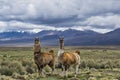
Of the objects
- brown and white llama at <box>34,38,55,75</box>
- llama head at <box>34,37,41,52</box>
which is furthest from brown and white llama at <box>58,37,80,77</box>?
brown and white llama at <box>34,38,55,75</box>

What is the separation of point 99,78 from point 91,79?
1345 mm

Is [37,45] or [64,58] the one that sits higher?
[37,45]

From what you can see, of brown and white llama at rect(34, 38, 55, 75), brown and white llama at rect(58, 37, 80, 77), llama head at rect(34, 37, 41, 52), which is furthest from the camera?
brown and white llama at rect(34, 38, 55, 75)

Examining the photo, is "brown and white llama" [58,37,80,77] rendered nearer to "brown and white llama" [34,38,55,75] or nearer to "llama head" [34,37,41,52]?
"llama head" [34,37,41,52]

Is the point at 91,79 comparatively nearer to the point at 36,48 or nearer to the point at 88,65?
the point at 36,48

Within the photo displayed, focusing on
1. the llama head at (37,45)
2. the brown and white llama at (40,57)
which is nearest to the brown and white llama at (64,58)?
the llama head at (37,45)

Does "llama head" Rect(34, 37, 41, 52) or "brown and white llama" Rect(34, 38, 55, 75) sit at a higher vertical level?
"llama head" Rect(34, 37, 41, 52)

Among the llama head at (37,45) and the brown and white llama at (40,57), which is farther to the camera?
the brown and white llama at (40,57)

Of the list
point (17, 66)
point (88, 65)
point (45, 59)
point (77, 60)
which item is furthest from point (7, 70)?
point (88, 65)

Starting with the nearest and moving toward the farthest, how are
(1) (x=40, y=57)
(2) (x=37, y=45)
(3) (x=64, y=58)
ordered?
(3) (x=64, y=58) < (2) (x=37, y=45) < (1) (x=40, y=57)

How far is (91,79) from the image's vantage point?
21.0 metres

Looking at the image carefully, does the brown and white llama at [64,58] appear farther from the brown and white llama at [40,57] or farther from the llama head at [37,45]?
the brown and white llama at [40,57]

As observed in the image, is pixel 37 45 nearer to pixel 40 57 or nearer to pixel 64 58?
pixel 40 57

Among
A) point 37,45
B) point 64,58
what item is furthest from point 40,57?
point 64,58
